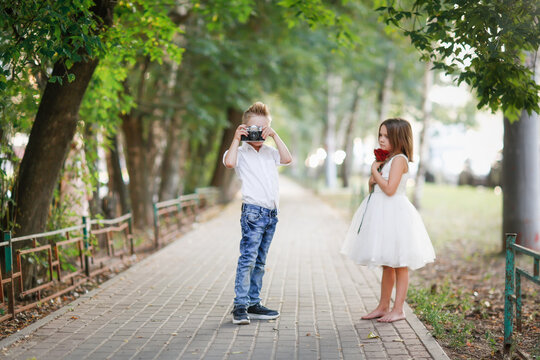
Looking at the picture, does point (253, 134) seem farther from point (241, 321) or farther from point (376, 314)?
point (376, 314)

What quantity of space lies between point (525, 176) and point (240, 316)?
6.93m

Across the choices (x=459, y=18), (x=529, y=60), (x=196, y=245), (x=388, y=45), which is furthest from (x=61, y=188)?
(x=388, y=45)

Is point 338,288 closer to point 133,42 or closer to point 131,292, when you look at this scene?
point 131,292

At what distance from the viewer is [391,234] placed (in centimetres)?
533

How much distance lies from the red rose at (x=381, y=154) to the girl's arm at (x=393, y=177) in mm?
160

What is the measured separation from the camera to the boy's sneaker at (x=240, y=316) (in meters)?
5.44

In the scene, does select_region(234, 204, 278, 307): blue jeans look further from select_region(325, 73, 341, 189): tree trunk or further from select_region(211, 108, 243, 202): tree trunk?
select_region(325, 73, 341, 189): tree trunk

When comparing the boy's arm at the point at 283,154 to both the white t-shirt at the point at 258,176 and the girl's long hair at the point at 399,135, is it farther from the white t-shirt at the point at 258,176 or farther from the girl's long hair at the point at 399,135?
the girl's long hair at the point at 399,135

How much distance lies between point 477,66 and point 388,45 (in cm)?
1911

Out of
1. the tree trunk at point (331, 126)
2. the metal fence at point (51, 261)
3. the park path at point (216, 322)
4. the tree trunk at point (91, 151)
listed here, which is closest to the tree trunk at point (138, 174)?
the metal fence at point (51, 261)

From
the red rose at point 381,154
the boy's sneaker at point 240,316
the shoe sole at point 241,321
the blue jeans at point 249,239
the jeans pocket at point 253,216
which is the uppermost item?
the red rose at point 381,154

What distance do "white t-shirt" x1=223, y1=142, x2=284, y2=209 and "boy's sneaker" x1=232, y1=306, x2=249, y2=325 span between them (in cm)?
106

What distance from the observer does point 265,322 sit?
5574 mm

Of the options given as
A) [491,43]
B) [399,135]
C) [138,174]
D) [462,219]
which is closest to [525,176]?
[491,43]
